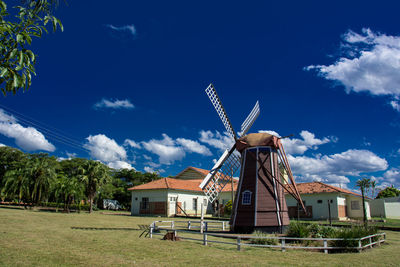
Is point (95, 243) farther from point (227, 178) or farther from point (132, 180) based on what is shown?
point (132, 180)

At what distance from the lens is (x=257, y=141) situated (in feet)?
68.2

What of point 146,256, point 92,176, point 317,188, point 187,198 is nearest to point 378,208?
point 317,188

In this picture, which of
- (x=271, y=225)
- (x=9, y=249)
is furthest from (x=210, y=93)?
(x=9, y=249)

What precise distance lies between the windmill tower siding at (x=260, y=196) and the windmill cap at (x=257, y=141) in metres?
0.30

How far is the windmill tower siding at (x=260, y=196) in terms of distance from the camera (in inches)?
753

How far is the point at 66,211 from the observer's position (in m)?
38.6

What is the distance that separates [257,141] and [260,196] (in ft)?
12.8

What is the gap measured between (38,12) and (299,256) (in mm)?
11967

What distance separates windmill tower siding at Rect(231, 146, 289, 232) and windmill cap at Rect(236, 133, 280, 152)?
303mm

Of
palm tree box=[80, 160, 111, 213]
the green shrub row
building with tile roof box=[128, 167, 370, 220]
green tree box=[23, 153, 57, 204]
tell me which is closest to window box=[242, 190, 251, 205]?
the green shrub row

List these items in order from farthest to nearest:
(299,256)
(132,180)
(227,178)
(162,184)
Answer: (132,180) → (162,184) → (227,178) → (299,256)

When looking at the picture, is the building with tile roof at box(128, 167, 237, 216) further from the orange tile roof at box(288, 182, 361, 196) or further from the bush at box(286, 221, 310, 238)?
the bush at box(286, 221, 310, 238)

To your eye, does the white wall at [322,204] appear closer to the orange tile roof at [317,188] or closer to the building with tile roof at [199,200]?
the building with tile roof at [199,200]

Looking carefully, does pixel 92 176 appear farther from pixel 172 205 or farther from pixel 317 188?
pixel 317 188
